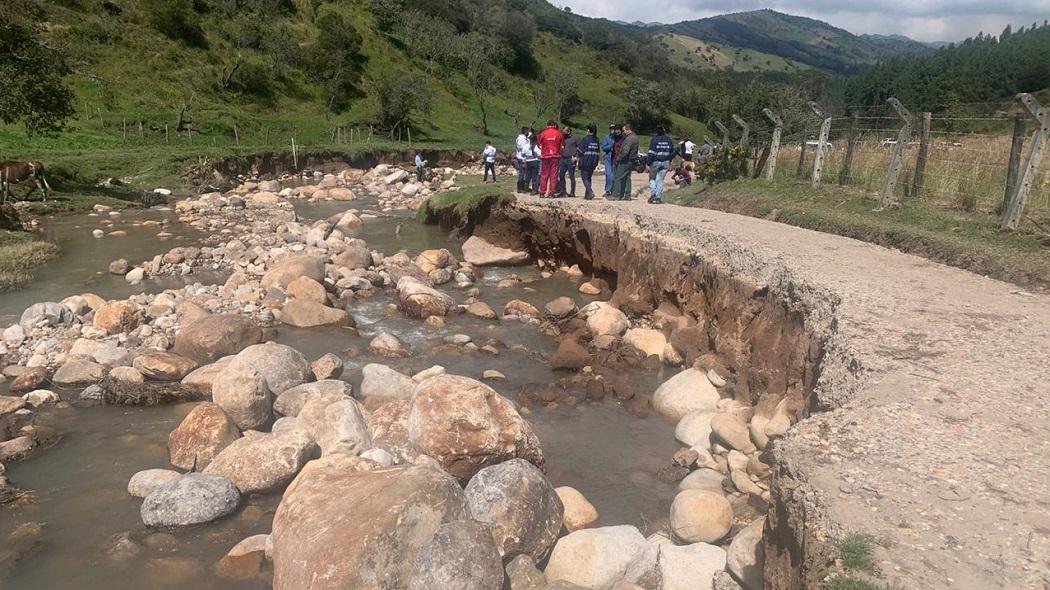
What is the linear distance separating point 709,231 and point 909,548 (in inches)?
352

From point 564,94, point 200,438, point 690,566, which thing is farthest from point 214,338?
point 564,94

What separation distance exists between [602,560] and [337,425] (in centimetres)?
311

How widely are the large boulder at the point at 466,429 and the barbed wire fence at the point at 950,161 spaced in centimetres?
823

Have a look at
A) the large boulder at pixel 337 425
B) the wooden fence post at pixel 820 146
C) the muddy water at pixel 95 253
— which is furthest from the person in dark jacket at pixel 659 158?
the large boulder at pixel 337 425

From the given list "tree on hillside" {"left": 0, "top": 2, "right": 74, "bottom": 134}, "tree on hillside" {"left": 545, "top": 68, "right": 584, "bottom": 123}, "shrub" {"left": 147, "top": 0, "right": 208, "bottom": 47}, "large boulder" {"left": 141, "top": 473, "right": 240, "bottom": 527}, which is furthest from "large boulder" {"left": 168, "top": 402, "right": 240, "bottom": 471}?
"tree on hillside" {"left": 545, "top": 68, "right": 584, "bottom": 123}

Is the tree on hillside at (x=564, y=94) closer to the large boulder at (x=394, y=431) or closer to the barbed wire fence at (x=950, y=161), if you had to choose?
the barbed wire fence at (x=950, y=161)

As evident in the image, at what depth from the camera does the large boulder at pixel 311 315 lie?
11.6 meters

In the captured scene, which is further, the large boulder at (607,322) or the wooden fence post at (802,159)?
the wooden fence post at (802,159)

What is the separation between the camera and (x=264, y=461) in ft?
21.3

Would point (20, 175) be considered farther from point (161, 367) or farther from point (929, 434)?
point (929, 434)

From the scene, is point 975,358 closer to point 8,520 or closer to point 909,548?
point 909,548

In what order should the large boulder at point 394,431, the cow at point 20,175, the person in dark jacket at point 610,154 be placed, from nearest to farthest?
the large boulder at point 394,431 → the person in dark jacket at point 610,154 → the cow at point 20,175

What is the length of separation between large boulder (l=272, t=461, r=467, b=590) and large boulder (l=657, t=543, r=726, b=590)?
150 centimetres

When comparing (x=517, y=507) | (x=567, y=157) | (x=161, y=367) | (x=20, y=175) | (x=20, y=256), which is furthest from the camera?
(x=20, y=175)
